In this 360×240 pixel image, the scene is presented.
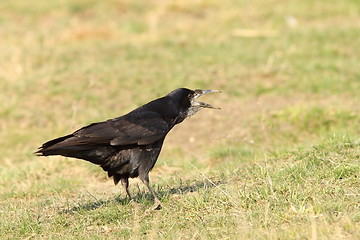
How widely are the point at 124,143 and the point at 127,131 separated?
14cm

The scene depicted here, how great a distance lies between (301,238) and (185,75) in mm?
8032

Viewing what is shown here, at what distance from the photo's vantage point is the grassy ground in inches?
211

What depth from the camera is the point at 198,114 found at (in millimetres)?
11008

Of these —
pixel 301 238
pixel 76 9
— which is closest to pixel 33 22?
pixel 76 9

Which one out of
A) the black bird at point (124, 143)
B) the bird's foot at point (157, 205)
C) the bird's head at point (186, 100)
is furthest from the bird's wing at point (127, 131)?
the bird's foot at point (157, 205)

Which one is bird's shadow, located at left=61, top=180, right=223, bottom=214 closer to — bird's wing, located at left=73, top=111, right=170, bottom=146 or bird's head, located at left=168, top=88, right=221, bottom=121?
bird's wing, located at left=73, top=111, right=170, bottom=146

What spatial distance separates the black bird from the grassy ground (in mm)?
358

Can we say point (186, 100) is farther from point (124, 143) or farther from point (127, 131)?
point (124, 143)

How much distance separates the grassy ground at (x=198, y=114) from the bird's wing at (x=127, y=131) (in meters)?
0.62

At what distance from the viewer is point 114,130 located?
229 inches

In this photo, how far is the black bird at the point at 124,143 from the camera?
221 inches

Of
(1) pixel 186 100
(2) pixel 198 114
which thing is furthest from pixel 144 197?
(2) pixel 198 114

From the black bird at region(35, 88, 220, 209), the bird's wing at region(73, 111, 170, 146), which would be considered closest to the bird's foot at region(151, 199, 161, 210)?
the black bird at region(35, 88, 220, 209)

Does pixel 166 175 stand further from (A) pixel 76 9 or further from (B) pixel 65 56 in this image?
(A) pixel 76 9
